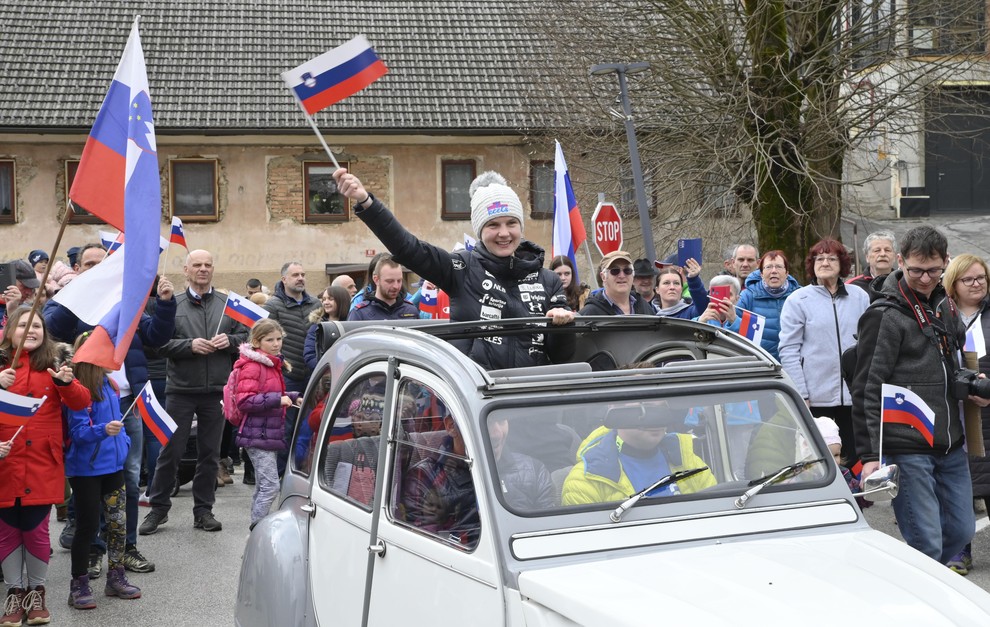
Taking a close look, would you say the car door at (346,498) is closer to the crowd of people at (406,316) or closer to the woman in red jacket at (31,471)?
the crowd of people at (406,316)

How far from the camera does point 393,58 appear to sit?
30469 mm

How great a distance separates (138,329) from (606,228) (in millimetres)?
7722

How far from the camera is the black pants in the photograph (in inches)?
293

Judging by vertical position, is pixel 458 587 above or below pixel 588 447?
below

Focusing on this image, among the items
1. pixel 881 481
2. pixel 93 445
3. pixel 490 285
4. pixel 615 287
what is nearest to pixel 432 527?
pixel 881 481

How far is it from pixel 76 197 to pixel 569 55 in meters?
15.7

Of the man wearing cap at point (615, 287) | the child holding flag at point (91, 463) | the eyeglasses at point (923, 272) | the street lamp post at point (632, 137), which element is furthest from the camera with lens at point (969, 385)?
the street lamp post at point (632, 137)

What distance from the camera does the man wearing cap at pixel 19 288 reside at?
35.5ft

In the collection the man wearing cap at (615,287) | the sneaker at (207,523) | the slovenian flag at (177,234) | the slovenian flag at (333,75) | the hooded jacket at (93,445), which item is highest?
the slovenian flag at (333,75)

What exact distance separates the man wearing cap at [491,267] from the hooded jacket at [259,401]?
4.04 m

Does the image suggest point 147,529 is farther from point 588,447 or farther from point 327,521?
point 588,447

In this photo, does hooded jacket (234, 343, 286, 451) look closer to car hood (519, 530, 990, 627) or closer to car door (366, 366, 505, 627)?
car door (366, 366, 505, 627)

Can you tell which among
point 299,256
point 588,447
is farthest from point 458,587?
point 299,256

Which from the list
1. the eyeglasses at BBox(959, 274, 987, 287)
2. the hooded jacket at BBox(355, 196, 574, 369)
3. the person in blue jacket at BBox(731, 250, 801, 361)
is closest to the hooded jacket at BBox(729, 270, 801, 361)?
the person in blue jacket at BBox(731, 250, 801, 361)
